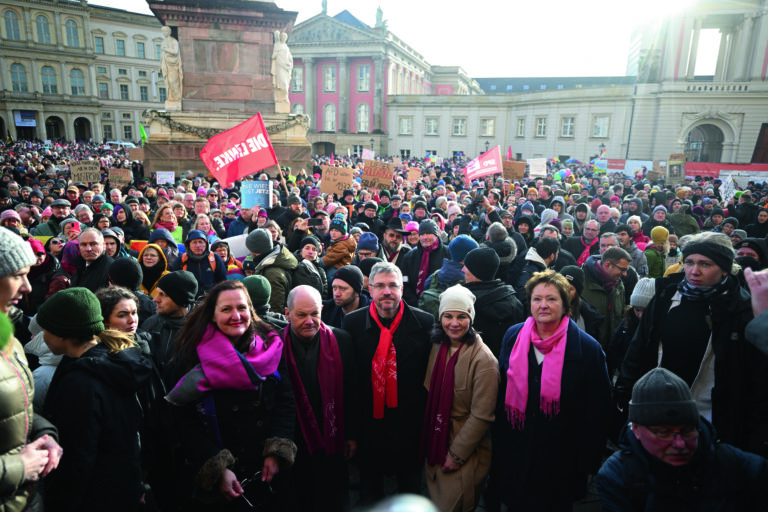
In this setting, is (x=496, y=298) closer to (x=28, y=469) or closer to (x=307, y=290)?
(x=307, y=290)

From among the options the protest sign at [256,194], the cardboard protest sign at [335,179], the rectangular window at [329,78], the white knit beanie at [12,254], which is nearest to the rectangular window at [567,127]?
the rectangular window at [329,78]

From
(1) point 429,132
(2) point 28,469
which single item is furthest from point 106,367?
(1) point 429,132

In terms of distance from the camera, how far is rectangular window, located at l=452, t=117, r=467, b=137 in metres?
49.8

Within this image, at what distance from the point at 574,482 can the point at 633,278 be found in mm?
2813

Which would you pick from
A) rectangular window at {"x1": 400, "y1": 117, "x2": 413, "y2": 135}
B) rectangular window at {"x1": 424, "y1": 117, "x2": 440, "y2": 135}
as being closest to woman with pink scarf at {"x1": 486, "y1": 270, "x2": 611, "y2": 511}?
rectangular window at {"x1": 424, "y1": 117, "x2": 440, "y2": 135}

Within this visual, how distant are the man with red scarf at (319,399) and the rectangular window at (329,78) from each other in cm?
5537

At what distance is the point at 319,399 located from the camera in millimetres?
3135

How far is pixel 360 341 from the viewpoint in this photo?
10.8 ft

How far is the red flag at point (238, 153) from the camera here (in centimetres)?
900

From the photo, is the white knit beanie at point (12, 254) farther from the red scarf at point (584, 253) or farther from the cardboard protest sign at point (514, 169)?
the cardboard protest sign at point (514, 169)

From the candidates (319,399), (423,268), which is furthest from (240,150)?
(319,399)

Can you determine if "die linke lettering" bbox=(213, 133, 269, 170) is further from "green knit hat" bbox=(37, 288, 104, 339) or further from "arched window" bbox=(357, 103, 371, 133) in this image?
"arched window" bbox=(357, 103, 371, 133)

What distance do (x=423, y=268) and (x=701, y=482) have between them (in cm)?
398

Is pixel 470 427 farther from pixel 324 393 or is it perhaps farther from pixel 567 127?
pixel 567 127
